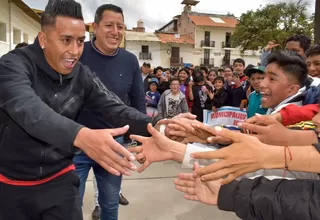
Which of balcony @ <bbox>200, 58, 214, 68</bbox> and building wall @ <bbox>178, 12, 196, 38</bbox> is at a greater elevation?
building wall @ <bbox>178, 12, 196, 38</bbox>

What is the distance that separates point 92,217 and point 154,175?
1.54 metres

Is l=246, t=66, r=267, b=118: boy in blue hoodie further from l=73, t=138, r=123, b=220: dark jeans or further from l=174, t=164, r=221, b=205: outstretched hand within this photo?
l=174, t=164, r=221, b=205: outstretched hand

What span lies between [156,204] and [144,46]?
36.7m

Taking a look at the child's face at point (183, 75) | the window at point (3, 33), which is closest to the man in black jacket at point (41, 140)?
the child's face at point (183, 75)

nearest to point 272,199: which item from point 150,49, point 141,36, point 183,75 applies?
point 183,75

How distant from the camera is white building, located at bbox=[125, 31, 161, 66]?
38594 millimetres

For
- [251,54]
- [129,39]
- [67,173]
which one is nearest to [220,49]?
[251,54]

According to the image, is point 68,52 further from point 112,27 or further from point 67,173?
point 112,27

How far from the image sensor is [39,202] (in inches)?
67.5

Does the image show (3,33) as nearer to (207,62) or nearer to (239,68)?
(239,68)

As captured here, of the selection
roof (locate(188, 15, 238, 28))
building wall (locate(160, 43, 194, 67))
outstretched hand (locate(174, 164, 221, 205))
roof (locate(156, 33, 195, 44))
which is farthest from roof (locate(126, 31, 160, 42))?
outstretched hand (locate(174, 164, 221, 205))

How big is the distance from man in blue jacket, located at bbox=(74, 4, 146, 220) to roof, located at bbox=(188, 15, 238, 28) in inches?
1622

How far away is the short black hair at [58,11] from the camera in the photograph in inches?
66.0

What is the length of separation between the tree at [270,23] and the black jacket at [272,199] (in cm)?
2772
